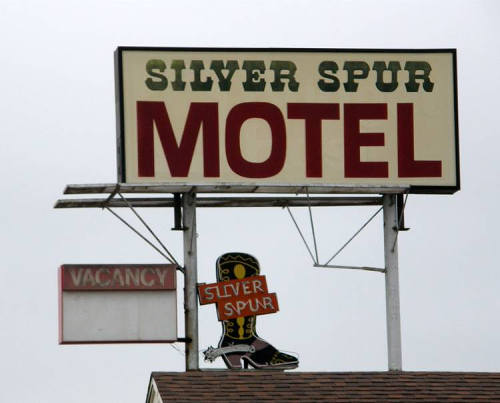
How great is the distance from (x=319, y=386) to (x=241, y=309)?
3.51 meters

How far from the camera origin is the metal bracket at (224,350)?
41906 mm

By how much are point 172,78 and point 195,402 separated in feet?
24.6

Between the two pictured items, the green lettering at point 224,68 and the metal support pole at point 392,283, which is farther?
the green lettering at point 224,68

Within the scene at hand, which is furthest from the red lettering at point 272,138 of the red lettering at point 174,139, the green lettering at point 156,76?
the green lettering at point 156,76

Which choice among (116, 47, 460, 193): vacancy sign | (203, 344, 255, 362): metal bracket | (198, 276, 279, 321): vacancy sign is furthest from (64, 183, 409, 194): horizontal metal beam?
(203, 344, 255, 362): metal bracket

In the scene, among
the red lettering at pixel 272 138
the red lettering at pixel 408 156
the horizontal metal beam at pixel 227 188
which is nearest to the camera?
the horizontal metal beam at pixel 227 188

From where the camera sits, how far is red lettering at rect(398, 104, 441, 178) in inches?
1711

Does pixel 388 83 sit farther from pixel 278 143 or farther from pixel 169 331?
pixel 169 331

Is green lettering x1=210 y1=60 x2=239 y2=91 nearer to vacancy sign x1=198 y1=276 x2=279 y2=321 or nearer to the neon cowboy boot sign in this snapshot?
the neon cowboy boot sign

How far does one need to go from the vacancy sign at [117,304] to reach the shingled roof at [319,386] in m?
1.77

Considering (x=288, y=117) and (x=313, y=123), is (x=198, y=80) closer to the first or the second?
(x=288, y=117)

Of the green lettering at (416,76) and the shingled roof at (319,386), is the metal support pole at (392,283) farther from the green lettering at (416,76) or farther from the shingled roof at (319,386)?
the green lettering at (416,76)

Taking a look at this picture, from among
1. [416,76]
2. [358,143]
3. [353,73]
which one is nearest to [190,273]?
[358,143]

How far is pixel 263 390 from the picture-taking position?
3894 centimetres
